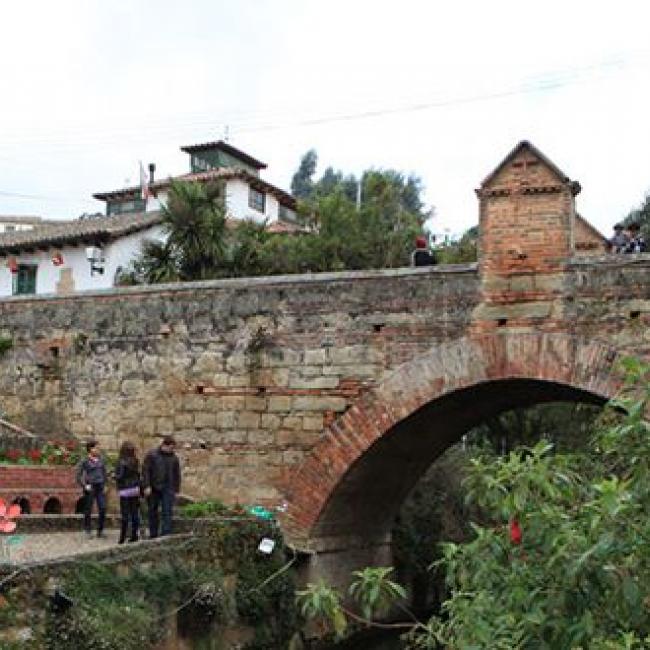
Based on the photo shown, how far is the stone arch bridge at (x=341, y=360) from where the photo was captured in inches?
490

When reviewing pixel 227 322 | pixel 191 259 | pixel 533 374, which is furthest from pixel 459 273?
pixel 191 259

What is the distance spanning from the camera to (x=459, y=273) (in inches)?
514

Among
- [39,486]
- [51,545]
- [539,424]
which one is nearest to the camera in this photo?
[51,545]

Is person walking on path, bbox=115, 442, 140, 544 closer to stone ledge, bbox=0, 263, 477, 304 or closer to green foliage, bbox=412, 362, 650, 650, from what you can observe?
stone ledge, bbox=0, 263, 477, 304

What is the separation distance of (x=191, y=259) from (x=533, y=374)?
1352cm

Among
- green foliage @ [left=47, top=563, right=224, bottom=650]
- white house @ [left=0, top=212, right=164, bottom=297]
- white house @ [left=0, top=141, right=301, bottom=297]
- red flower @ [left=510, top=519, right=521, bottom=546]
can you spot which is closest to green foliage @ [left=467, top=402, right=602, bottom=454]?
white house @ [left=0, top=141, right=301, bottom=297]

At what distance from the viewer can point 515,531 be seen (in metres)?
5.10

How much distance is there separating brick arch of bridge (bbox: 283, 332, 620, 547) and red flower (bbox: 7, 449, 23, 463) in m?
3.91

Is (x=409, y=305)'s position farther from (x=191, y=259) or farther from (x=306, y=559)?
(x=191, y=259)

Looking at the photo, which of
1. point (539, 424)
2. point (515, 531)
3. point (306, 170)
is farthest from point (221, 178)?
point (306, 170)

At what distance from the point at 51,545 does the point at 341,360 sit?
13.8 feet

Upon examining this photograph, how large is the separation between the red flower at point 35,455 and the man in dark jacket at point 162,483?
3187 millimetres

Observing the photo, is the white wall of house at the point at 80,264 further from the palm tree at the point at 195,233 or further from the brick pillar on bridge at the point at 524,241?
the brick pillar on bridge at the point at 524,241

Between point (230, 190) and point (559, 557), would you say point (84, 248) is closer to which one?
point (230, 190)
